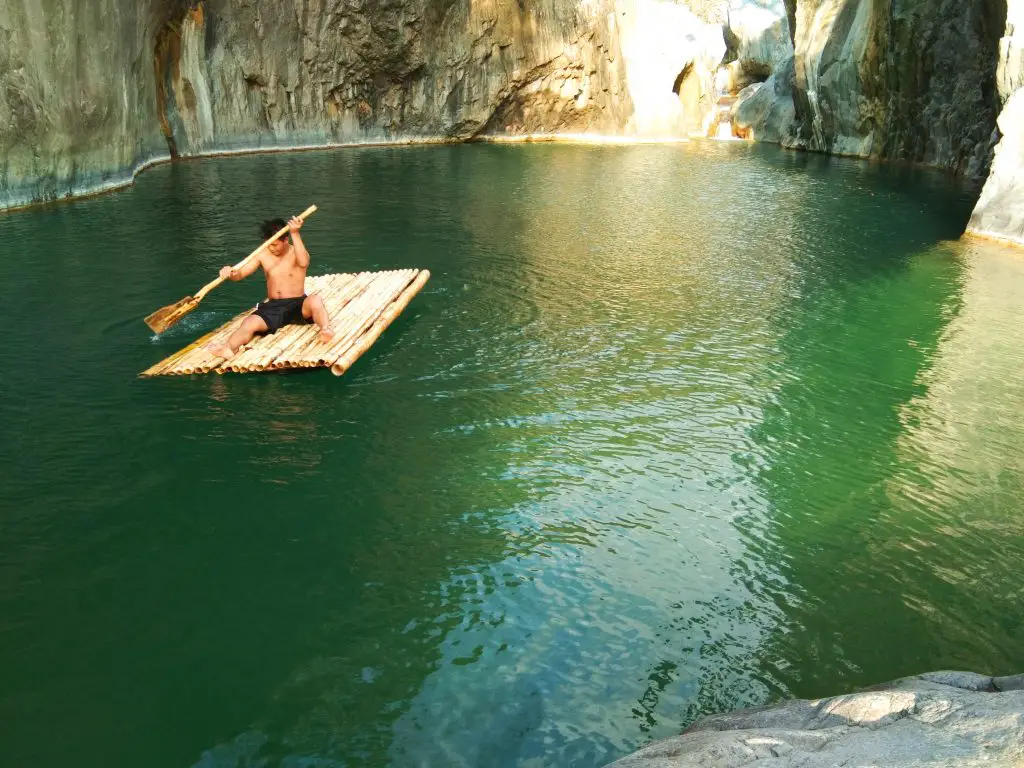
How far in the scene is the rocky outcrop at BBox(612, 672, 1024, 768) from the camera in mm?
2557

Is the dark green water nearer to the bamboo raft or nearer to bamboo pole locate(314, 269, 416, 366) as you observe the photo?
the bamboo raft

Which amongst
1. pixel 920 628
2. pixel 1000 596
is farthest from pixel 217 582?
pixel 1000 596

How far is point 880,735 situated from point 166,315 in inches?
299

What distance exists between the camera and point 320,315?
841cm

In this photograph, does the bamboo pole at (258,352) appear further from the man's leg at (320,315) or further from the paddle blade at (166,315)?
the paddle blade at (166,315)

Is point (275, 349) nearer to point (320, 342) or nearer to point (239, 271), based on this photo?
point (320, 342)

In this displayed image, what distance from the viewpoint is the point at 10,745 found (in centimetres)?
388

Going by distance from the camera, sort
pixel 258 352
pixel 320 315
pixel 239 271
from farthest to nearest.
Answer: pixel 320 315 → pixel 239 271 → pixel 258 352

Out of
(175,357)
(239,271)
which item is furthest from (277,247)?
(175,357)

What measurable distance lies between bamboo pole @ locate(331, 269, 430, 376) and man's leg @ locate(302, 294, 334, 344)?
0.33 metres

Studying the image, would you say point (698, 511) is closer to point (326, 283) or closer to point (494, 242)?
point (326, 283)

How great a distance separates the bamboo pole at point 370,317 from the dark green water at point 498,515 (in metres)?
0.32

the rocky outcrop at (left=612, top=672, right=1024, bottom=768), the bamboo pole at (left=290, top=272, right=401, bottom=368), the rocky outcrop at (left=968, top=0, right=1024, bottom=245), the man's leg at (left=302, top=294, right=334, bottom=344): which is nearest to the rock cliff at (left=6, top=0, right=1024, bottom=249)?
the rocky outcrop at (left=968, top=0, right=1024, bottom=245)

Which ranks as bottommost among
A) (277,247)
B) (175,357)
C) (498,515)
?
(498,515)
